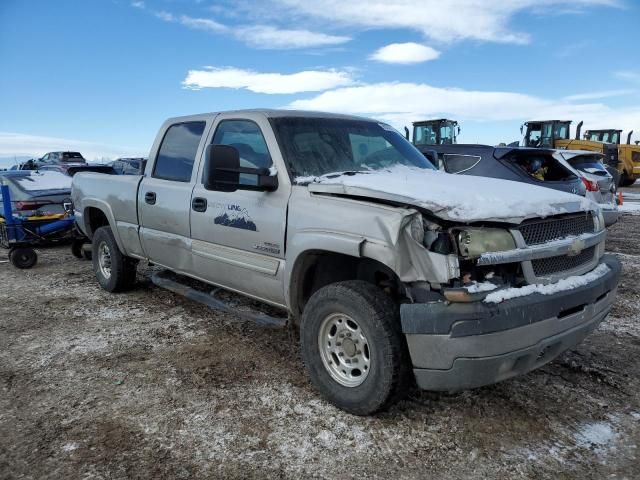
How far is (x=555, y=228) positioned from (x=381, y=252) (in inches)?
45.4

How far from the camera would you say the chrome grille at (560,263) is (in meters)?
2.86

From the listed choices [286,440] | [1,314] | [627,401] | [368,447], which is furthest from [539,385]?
[1,314]

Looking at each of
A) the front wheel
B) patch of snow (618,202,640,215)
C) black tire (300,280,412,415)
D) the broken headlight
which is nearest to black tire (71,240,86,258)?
black tire (300,280,412,415)

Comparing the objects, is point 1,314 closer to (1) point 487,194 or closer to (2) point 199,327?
(2) point 199,327

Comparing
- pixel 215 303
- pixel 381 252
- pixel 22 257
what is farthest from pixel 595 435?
pixel 22 257

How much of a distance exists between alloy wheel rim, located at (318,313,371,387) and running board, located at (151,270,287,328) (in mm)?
566

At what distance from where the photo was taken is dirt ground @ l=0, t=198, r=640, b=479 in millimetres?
2627

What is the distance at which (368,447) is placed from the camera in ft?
9.12

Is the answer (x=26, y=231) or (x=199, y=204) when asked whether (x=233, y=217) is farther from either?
(x=26, y=231)

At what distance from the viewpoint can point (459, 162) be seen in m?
7.82

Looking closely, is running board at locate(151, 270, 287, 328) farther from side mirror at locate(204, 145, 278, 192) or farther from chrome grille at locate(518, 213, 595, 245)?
chrome grille at locate(518, 213, 595, 245)

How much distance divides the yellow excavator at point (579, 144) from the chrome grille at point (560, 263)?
16639mm

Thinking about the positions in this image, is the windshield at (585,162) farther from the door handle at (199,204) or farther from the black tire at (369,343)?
the black tire at (369,343)

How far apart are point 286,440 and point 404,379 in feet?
2.50
